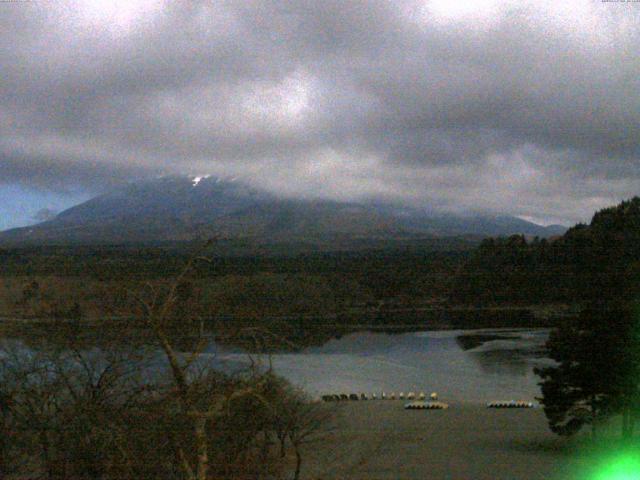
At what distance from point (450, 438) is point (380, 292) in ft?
12.5

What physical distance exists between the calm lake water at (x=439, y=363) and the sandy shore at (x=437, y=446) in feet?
5.08

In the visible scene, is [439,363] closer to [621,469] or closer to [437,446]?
[437,446]

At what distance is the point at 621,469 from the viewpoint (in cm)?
798

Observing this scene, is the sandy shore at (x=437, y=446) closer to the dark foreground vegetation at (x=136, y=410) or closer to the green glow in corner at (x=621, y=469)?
the green glow in corner at (x=621, y=469)

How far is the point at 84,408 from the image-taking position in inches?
139

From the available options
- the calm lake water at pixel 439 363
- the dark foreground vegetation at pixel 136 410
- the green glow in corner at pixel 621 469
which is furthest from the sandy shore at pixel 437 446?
the dark foreground vegetation at pixel 136 410

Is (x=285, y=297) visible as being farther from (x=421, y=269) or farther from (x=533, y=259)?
(x=533, y=259)

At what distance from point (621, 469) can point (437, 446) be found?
3324mm

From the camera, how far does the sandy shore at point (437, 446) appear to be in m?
8.12

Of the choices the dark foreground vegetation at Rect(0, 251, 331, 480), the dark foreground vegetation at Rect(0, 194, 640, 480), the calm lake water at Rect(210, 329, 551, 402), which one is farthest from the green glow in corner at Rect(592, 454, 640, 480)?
the calm lake water at Rect(210, 329, 551, 402)

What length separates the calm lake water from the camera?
1841cm

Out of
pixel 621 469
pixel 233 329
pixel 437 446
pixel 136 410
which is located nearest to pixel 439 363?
pixel 437 446

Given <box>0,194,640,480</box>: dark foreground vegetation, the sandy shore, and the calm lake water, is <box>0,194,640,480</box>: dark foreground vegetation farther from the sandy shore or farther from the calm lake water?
the calm lake water

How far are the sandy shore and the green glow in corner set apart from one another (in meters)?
0.51
